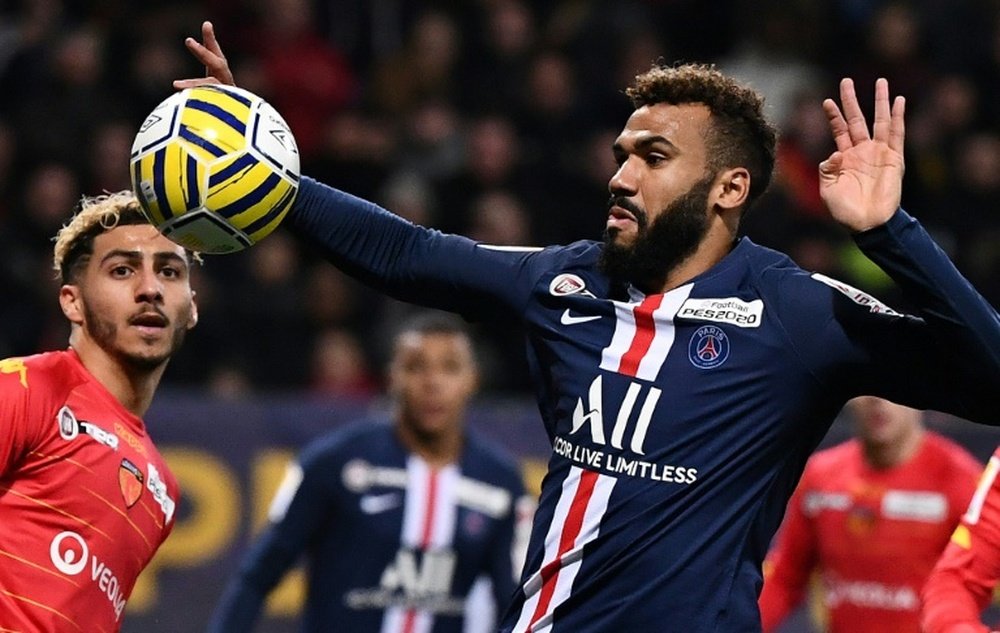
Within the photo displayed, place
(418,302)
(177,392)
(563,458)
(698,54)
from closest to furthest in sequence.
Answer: (563,458) < (418,302) < (177,392) < (698,54)

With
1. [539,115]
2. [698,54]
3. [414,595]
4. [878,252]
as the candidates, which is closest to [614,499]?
[878,252]

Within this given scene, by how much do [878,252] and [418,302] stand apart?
1.33 m

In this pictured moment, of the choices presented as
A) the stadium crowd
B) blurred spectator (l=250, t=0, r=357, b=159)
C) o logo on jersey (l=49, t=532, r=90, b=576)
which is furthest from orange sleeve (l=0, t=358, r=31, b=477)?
blurred spectator (l=250, t=0, r=357, b=159)

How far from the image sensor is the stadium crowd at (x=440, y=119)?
10.8 meters

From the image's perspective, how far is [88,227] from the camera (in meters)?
5.27

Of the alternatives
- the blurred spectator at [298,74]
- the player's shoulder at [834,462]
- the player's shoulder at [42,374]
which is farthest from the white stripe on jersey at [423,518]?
the blurred spectator at [298,74]

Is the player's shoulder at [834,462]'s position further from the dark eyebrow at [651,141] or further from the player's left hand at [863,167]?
the player's left hand at [863,167]

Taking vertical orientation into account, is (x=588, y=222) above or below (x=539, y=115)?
below

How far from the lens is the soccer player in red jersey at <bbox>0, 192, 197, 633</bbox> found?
4.75 m

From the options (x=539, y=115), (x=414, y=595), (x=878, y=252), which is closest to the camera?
(x=878, y=252)

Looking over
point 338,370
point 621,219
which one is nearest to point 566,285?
point 621,219

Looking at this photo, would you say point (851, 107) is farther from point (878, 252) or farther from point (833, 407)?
point (833, 407)

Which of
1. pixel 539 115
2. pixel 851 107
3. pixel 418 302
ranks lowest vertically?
pixel 418 302

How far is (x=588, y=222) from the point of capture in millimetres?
11258
